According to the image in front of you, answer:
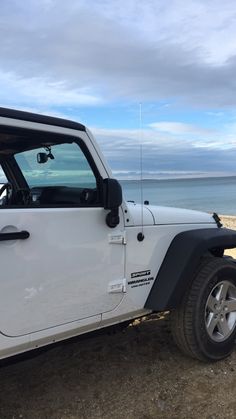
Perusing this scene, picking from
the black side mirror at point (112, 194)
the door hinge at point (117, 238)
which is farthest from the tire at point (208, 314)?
the black side mirror at point (112, 194)

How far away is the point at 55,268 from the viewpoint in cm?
288

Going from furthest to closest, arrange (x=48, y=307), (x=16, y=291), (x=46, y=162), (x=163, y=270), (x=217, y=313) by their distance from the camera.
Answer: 1. (x=217, y=313)
2. (x=163, y=270)
3. (x=46, y=162)
4. (x=48, y=307)
5. (x=16, y=291)

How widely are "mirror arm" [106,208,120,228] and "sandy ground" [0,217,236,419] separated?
875 millimetres

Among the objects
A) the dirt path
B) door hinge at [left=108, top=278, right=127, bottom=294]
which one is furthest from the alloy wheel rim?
door hinge at [left=108, top=278, right=127, bottom=294]

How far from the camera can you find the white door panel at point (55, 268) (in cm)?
268

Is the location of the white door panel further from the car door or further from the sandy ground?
the sandy ground

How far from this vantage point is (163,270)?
365 cm

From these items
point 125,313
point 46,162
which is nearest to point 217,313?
point 125,313

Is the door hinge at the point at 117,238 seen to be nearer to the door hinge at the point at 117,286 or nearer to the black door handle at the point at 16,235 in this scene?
the door hinge at the point at 117,286

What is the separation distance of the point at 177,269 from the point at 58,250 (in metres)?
1.12

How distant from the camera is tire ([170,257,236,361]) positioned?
3783mm

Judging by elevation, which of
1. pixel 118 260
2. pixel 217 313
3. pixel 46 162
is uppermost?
pixel 46 162

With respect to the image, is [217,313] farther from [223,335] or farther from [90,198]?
[90,198]

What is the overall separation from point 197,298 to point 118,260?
0.88 m
